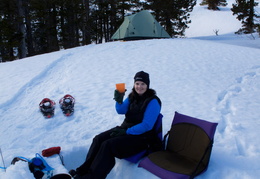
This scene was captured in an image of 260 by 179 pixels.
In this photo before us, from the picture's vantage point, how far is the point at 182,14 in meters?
20.8

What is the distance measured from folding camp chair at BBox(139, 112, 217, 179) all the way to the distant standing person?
281mm

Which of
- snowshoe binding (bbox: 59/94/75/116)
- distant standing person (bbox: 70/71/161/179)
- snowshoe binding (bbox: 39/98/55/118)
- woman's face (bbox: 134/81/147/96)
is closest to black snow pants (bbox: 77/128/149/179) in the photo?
distant standing person (bbox: 70/71/161/179)

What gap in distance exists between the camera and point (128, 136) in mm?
2926

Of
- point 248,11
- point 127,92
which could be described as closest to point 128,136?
point 127,92

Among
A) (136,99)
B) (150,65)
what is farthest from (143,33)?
(136,99)

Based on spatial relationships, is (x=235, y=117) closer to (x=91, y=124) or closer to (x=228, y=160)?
(x=228, y=160)

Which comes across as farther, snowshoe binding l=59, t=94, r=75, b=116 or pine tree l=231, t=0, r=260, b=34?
pine tree l=231, t=0, r=260, b=34

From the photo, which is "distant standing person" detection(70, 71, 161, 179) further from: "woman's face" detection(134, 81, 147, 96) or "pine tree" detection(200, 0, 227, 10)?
"pine tree" detection(200, 0, 227, 10)

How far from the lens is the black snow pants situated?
2.56 m

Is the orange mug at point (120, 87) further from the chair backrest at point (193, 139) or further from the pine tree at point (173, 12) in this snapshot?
the pine tree at point (173, 12)

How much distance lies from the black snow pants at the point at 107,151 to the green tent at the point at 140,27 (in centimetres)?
1221

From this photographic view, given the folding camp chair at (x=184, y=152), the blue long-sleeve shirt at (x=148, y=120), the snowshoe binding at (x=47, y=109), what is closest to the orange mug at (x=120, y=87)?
the blue long-sleeve shirt at (x=148, y=120)

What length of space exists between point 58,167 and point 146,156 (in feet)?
4.30

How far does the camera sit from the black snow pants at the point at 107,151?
101 inches
